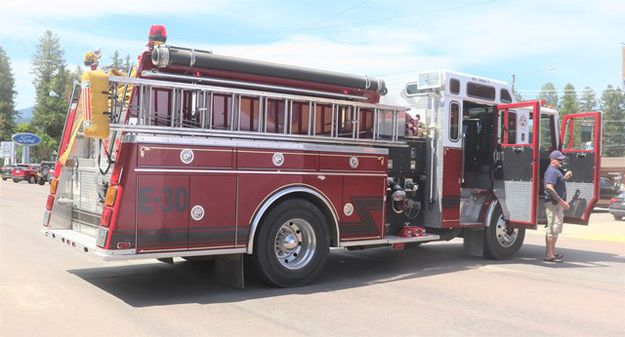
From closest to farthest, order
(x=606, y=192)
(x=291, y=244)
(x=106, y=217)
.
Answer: (x=106, y=217), (x=291, y=244), (x=606, y=192)

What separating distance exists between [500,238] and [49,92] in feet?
264

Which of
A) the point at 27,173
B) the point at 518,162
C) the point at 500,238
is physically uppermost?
the point at 518,162

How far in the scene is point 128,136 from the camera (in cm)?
612

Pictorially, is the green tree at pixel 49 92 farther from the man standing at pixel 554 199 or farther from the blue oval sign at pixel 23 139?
the man standing at pixel 554 199

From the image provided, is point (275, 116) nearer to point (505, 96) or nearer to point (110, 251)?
point (110, 251)

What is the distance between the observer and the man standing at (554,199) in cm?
956

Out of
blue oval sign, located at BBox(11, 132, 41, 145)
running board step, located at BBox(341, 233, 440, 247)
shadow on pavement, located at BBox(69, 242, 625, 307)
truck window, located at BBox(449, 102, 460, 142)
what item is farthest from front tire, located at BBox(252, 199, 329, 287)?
blue oval sign, located at BBox(11, 132, 41, 145)

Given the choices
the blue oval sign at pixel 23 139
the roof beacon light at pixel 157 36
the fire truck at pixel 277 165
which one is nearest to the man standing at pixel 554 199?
the fire truck at pixel 277 165

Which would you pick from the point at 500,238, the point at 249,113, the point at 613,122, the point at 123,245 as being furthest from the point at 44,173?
the point at 613,122

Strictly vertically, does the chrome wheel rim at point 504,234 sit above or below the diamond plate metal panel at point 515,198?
below

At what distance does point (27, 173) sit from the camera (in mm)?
43656

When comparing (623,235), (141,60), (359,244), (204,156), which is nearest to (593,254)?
(623,235)

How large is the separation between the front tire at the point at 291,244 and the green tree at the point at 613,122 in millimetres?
94880

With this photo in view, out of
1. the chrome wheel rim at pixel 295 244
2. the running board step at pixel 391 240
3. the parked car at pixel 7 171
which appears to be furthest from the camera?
Result: the parked car at pixel 7 171
